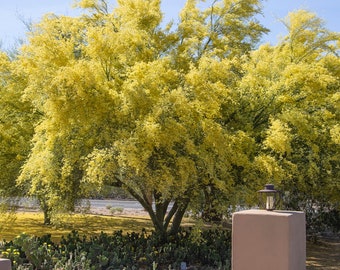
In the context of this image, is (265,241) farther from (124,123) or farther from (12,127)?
(12,127)

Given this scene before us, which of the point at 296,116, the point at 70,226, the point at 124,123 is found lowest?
the point at 70,226

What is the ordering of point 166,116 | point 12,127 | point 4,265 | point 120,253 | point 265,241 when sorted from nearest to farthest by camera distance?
point 4,265 < point 265,241 < point 166,116 < point 120,253 < point 12,127

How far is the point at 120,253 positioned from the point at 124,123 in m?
2.88

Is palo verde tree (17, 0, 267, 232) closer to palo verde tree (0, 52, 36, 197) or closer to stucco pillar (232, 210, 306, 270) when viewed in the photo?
palo verde tree (0, 52, 36, 197)

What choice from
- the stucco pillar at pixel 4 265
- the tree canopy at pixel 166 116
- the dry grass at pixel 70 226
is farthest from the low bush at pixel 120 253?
the stucco pillar at pixel 4 265

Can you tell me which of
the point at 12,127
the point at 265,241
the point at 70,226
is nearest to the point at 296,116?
the point at 265,241

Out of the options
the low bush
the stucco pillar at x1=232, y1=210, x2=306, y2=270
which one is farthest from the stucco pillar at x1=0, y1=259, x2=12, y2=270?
the low bush

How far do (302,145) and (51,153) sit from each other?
6656 mm

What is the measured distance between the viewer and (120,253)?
1134cm

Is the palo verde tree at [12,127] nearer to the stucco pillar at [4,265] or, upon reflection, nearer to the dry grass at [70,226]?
the dry grass at [70,226]

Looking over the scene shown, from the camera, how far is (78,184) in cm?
1198

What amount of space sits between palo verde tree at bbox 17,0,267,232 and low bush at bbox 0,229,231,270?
3.66 ft

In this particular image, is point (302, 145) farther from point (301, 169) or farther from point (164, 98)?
point (164, 98)

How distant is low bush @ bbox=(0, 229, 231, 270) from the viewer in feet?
33.3
